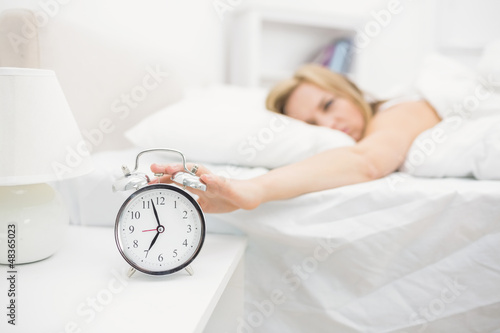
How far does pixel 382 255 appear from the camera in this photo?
905 millimetres

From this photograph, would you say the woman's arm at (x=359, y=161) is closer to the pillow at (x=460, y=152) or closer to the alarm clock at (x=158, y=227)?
the pillow at (x=460, y=152)

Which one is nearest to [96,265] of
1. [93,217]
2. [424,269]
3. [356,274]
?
[93,217]

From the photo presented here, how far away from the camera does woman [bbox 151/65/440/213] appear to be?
2.67ft

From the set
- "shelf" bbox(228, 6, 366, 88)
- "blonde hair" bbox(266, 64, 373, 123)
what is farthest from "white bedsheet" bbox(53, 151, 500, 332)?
"shelf" bbox(228, 6, 366, 88)

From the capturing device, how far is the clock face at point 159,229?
0.70 metres

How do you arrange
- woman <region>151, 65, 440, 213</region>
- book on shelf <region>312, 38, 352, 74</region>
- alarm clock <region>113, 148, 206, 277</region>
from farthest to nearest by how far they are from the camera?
A: 1. book on shelf <region>312, 38, 352, 74</region>
2. woman <region>151, 65, 440, 213</region>
3. alarm clock <region>113, 148, 206, 277</region>

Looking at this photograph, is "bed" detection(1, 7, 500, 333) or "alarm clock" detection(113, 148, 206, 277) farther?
"bed" detection(1, 7, 500, 333)

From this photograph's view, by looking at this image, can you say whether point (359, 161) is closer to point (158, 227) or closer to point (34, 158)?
point (158, 227)

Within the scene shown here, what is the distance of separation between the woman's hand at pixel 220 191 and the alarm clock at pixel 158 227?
0.8 inches

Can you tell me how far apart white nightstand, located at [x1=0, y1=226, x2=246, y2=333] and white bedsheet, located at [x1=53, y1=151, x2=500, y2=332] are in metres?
0.12

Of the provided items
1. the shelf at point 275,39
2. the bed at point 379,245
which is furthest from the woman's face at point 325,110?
the shelf at point 275,39

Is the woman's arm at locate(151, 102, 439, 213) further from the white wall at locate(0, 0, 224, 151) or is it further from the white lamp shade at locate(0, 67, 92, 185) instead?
the white wall at locate(0, 0, 224, 151)

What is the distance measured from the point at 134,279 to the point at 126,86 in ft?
2.43

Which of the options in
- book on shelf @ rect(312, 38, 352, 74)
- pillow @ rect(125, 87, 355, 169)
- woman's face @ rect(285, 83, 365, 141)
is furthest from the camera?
book on shelf @ rect(312, 38, 352, 74)
